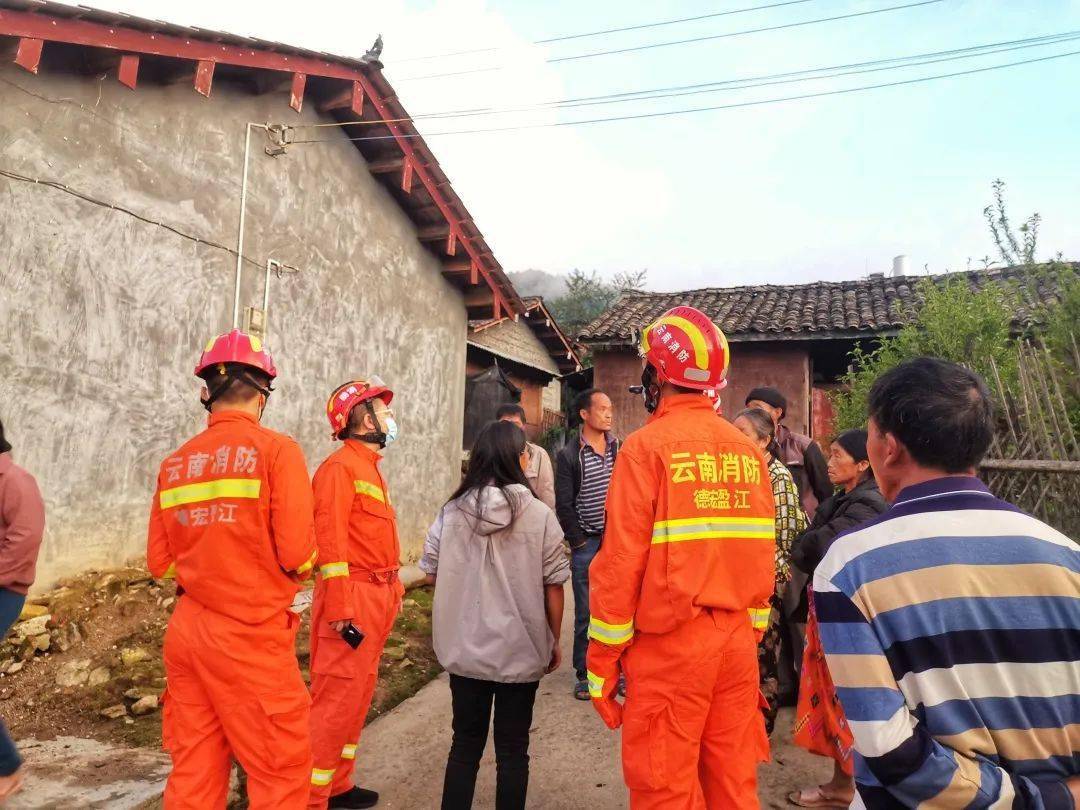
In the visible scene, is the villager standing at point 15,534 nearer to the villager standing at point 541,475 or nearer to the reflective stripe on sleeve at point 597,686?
the reflective stripe on sleeve at point 597,686

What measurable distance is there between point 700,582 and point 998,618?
1050 millimetres

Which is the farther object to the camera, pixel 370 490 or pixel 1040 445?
pixel 1040 445

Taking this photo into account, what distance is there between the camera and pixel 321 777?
3.08 m

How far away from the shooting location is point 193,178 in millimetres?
6562

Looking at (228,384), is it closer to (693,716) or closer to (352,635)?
(352,635)

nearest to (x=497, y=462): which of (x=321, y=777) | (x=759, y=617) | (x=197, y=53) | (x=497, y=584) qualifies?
(x=497, y=584)

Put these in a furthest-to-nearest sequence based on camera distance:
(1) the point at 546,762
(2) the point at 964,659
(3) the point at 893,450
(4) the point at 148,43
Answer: (4) the point at 148,43 < (1) the point at 546,762 < (3) the point at 893,450 < (2) the point at 964,659

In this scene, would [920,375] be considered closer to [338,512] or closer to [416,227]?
[338,512]

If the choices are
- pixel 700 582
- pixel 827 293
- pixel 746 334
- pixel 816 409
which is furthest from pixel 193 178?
pixel 827 293

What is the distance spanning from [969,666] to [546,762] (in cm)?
314

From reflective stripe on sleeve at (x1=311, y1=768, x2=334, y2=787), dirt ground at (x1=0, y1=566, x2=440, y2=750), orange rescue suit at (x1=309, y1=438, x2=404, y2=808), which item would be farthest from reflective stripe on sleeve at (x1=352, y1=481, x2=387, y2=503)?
dirt ground at (x1=0, y1=566, x2=440, y2=750)

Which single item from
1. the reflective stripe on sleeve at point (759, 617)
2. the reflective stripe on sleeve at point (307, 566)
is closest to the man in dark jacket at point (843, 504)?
the reflective stripe on sleeve at point (759, 617)

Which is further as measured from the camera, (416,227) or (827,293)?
(827,293)

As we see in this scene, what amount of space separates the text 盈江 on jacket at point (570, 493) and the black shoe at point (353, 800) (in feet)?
7.22
